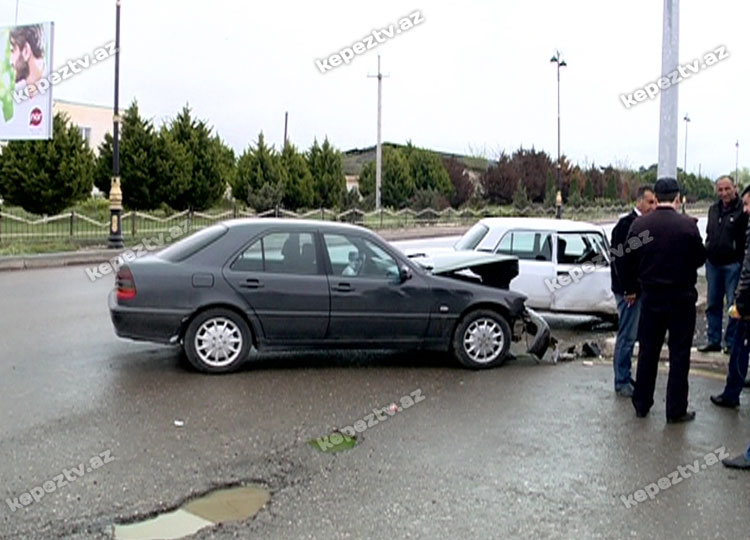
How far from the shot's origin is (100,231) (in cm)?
2455

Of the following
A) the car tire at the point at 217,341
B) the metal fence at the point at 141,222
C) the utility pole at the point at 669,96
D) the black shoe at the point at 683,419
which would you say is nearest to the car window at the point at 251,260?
the car tire at the point at 217,341

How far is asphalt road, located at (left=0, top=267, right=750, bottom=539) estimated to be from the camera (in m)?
4.40

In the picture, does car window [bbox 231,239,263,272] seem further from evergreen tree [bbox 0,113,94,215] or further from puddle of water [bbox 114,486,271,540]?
evergreen tree [bbox 0,113,94,215]

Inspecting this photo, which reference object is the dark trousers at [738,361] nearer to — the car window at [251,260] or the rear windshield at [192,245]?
the car window at [251,260]

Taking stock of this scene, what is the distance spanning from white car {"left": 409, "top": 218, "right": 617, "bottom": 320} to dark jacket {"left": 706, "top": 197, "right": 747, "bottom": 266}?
2715 millimetres

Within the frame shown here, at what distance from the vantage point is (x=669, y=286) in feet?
20.3

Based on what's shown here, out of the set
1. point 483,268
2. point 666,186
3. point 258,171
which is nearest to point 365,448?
point 666,186

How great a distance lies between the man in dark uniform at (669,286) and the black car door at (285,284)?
295 centimetres

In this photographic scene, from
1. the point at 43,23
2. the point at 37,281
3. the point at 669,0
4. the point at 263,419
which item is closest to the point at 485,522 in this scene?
the point at 263,419

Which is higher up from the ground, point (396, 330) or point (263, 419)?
point (396, 330)

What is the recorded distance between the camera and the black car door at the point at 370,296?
7809 mm

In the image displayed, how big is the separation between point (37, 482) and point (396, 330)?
12.7 feet

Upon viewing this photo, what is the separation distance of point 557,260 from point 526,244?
1.57ft

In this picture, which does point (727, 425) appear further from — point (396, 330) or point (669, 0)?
point (669, 0)
